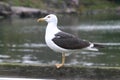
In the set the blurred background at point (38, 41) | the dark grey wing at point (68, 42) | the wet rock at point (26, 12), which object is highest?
the dark grey wing at point (68, 42)

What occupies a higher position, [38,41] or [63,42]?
[63,42]

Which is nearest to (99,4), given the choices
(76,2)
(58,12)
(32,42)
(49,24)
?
(76,2)

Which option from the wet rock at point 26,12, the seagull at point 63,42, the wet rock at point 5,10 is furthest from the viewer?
the wet rock at point 26,12

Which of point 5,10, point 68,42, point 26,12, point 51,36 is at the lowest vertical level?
point 26,12

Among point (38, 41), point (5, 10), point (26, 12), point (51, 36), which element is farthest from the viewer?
point (26, 12)

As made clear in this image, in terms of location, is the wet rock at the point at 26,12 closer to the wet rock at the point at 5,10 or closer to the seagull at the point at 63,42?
the wet rock at the point at 5,10

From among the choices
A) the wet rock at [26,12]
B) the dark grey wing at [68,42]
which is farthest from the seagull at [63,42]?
the wet rock at [26,12]

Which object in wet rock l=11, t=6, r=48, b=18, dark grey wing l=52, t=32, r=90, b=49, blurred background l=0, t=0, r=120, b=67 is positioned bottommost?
wet rock l=11, t=6, r=48, b=18

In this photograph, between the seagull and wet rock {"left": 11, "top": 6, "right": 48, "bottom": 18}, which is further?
wet rock {"left": 11, "top": 6, "right": 48, "bottom": 18}

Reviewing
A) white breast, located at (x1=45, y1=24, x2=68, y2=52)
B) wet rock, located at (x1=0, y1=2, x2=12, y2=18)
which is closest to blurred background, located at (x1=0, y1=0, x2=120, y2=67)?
wet rock, located at (x1=0, y1=2, x2=12, y2=18)

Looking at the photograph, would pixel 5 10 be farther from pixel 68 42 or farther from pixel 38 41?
pixel 68 42

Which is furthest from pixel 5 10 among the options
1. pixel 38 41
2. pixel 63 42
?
pixel 63 42

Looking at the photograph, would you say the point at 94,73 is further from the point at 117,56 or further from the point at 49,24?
the point at 117,56

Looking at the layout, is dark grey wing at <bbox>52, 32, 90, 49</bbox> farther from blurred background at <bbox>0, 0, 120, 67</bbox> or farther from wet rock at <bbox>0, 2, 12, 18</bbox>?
wet rock at <bbox>0, 2, 12, 18</bbox>
